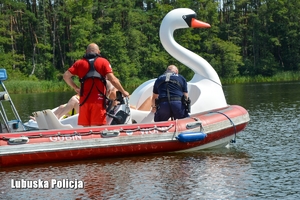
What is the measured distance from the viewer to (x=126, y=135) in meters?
8.83

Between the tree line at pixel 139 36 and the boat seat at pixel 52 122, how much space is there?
36435mm

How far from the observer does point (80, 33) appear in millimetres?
48188

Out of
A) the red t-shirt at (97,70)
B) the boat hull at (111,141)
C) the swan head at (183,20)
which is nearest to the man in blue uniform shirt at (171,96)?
the boat hull at (111,141)

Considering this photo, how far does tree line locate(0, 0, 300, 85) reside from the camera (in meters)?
48.8

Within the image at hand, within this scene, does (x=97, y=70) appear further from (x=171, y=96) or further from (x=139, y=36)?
(x=139, y=36)

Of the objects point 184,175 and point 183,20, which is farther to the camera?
point 183,20

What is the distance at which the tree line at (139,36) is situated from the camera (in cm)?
4884

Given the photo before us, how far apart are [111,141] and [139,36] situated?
144ft

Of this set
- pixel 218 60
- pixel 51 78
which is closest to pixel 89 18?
pixel 51 78

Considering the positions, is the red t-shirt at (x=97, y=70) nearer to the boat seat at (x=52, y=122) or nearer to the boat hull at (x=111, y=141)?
the boat hull at (x=111, y=141)

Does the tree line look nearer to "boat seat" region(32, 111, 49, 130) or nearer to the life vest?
"boat seat" region(32, 111, 49, 130)

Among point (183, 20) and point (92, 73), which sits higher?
point (183, 20)

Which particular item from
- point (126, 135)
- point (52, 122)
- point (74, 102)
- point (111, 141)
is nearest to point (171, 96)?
point (126, 135)

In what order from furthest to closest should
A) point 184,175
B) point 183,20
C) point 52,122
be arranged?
point 183,20, point 52,122, point 184,175
